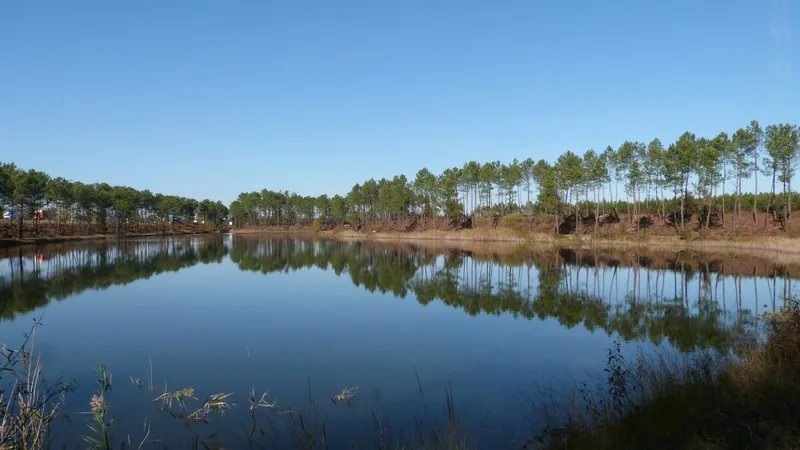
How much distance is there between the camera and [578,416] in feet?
20.4

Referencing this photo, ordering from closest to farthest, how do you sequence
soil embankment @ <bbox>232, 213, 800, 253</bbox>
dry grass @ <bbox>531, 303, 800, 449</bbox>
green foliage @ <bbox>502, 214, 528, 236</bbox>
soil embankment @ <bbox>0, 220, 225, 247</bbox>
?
dry grass @ <bbox>531, 303, 800, 449</bbox>, soil embankment @ <bbox>232, 213, 800, 253</bbox>, soil embankment @ <bbox>0, 220, 225, 247</bbox>, green foliage @ <bbox>502, 214, 528, 236</bbox>

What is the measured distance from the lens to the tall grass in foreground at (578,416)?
468cm

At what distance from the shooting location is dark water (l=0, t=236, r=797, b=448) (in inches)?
292

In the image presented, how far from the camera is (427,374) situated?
9547mm

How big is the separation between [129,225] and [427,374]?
99.1 meters

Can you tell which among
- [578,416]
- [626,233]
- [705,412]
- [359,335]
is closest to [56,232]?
[359,335]

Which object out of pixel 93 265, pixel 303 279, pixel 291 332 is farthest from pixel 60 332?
pixel 93 265

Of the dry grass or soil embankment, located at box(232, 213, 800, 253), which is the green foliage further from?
the dry grass

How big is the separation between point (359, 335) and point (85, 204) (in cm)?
7230

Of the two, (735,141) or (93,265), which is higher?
(735,141)

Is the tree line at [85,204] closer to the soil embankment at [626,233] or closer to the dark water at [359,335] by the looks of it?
the dark water at [359,335]

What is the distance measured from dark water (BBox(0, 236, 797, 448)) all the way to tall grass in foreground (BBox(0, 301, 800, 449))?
0.38 ft

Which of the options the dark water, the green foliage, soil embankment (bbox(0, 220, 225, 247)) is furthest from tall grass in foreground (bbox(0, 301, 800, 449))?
soil embankment (bbox(0, 220, 225, 247))

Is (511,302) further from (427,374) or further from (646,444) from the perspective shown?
(646,444)
